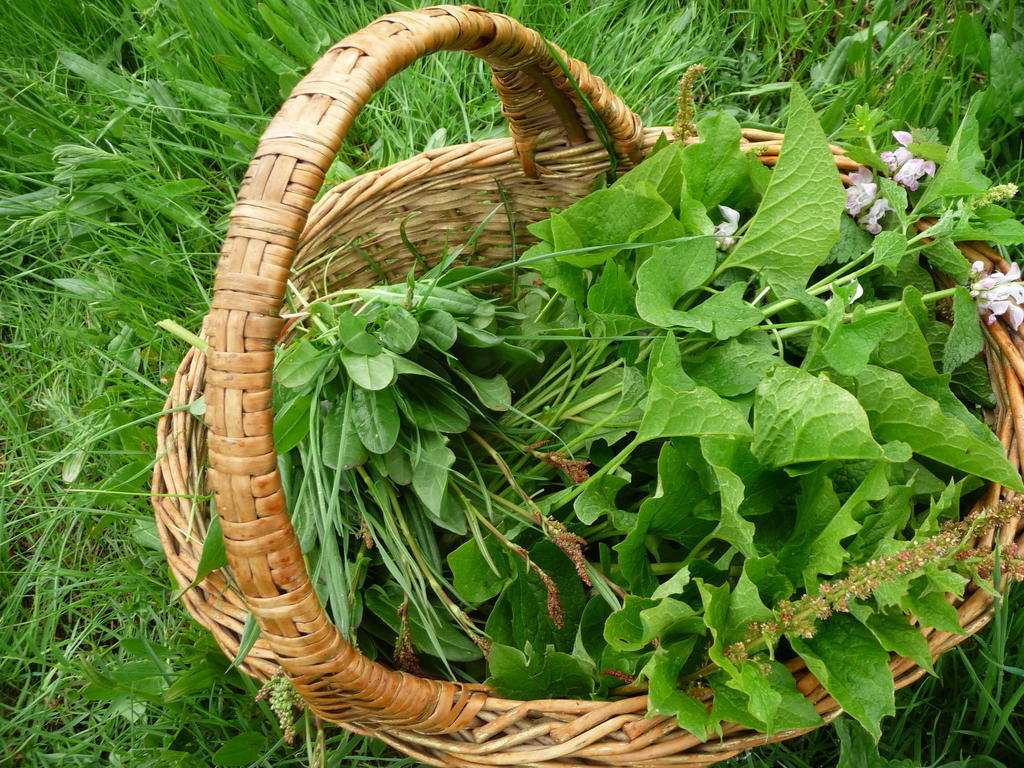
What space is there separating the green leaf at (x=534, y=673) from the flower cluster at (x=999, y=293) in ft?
1.90

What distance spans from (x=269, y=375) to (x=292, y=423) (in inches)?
7.7

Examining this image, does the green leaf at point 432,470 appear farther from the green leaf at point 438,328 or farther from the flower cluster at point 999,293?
the flower cluster at point 999,293

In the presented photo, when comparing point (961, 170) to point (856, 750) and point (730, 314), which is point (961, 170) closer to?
point (730, 314)

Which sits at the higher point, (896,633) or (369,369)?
(369,369)

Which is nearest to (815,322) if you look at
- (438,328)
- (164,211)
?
(438,328)

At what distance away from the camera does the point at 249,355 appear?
63 cm

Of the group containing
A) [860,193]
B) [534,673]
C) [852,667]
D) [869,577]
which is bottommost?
[534,673]

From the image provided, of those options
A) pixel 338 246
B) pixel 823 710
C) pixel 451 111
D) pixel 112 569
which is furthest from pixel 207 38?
pixel 823 710

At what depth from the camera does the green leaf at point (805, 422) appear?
27.7 inches

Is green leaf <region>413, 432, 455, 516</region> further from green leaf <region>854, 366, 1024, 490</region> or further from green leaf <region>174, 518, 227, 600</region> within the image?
green leaf <region>854, 366, 1024, 490</region>

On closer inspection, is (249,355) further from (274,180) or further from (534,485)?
(534,485)

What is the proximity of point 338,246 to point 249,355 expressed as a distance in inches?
18.9

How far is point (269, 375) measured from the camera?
2.10 ft

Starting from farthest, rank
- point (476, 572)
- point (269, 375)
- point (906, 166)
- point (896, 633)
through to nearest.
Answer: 1. point (906, 166)
2. point (476, 572)
3. point (896, 633)
4. point (269, 375)
